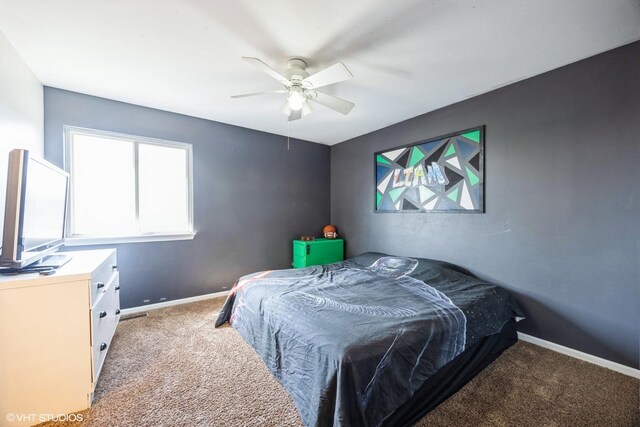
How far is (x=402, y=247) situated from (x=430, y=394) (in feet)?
6.74

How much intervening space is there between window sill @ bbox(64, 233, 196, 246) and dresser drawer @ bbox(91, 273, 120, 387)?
29.1 inches

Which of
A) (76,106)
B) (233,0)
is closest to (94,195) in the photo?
(76,106)

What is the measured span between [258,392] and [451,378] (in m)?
1.29

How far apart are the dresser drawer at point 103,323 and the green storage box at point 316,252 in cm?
225

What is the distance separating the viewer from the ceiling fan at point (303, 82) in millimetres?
1787

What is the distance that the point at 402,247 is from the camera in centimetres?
347

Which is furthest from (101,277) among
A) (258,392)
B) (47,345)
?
(258,392)

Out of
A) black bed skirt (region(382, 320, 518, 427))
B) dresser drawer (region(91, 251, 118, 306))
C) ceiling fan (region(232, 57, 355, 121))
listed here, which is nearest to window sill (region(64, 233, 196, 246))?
dresser drawer (region(91, 251, 118, 306))

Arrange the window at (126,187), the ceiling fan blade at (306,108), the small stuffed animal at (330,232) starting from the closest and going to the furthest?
→ the ceiling fan blade at (306,108) < the window at (126,187) < the small stuffed animal at (330,232)

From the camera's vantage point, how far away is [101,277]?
185 cm

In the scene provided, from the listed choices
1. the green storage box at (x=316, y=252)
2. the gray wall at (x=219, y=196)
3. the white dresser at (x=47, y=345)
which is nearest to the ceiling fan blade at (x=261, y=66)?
the white dresser at (x=47, y=345)

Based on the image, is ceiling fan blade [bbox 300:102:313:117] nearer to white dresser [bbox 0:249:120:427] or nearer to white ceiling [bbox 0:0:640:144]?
white ceiling [bbox 0:0:640:144]

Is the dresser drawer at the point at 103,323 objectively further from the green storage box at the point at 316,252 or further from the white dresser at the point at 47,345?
the green storage box at the point at 316,252

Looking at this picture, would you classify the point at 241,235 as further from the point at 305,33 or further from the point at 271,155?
the point at 305,33
